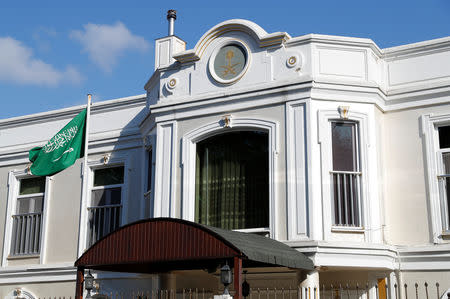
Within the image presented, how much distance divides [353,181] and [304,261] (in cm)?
225

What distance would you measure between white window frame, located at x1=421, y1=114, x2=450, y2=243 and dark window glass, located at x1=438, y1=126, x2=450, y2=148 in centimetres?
10

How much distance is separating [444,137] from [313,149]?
2909mm

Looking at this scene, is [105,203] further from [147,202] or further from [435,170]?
[435,170]

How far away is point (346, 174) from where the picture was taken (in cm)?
1329

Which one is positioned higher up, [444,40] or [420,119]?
[444,40]

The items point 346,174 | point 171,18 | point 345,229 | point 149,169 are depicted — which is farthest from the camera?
point 171,18

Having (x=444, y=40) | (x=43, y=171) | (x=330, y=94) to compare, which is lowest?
(x=43, y=171)

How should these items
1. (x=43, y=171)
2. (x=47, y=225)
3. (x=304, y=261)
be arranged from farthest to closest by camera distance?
(x=47, y=225) → (x=43, y=171) → (x=304, y=261)

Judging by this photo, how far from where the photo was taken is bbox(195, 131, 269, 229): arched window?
1365 cm

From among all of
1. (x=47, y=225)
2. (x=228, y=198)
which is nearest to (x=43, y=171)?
(x=47, y=225)

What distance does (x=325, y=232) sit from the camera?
1267 centimetres

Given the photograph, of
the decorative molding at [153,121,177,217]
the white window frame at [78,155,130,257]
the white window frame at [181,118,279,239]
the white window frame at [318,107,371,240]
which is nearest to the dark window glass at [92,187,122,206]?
the white window frame at [78,155,130,257]

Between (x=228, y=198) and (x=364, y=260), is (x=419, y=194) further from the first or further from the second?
(x=228, y=198)

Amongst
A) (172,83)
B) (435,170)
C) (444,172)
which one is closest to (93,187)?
(172,83)
